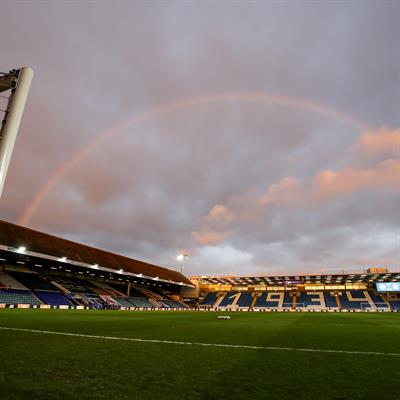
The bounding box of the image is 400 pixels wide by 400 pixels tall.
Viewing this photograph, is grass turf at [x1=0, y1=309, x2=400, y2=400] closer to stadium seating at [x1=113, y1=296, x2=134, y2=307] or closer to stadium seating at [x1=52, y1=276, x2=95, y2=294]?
stadium seating at [x1=52, y1=276, x2=95, y2=294]

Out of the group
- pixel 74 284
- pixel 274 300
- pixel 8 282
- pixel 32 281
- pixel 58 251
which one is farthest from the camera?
pixel 274 300

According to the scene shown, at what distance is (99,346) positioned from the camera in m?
6.89

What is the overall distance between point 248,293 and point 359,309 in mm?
26538

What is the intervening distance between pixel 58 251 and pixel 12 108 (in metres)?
38.7

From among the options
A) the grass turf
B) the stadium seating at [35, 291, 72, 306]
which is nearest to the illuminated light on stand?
the stadium seating at [35, 291, 72, 306]

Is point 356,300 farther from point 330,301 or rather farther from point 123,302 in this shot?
point 123,302

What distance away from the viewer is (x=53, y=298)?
3756 centimetres

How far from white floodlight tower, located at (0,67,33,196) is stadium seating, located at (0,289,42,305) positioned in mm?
34411

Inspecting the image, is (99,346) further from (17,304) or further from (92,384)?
(17,304)

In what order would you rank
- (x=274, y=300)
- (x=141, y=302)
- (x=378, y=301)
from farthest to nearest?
(x=274, y=300), (x=378, y=301), (x=141, y=302)

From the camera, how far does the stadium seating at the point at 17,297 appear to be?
3234 centimetres

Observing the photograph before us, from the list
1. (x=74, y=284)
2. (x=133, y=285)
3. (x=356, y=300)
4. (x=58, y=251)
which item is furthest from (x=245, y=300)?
(x=58, y=251)

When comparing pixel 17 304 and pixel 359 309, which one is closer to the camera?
pixel 17 304

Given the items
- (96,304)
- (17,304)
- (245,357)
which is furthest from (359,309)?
(245,357)
